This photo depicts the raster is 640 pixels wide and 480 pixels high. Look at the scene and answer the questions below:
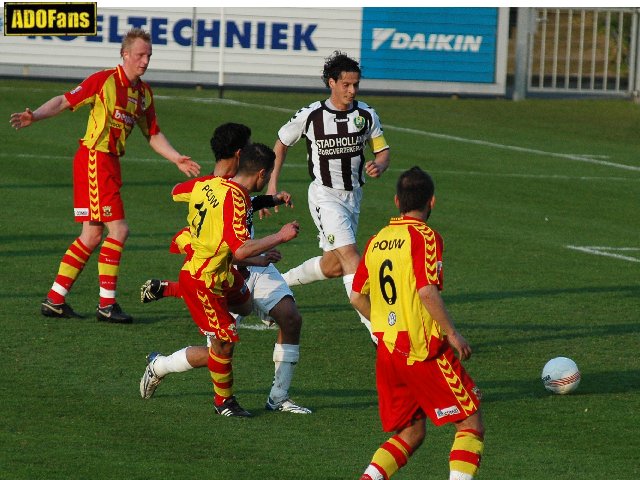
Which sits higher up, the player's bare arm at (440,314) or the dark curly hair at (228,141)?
the dark curly hair at (228,141)

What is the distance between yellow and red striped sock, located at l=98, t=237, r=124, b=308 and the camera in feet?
36.4

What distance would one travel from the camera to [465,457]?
6574 mm

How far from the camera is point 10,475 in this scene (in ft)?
23.1

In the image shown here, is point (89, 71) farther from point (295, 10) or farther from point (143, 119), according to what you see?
point (143, 119)

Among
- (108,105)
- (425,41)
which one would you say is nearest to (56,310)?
(108,105)

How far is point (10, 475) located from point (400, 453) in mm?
2060

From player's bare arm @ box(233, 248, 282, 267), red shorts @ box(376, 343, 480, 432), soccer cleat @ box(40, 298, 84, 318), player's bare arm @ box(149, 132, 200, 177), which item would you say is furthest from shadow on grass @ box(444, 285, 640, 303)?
red shorts @ box(376, 343, 480, 432)

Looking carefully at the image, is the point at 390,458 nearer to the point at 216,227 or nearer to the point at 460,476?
the point at 460,476

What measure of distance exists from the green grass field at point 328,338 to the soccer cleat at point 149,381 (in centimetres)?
9

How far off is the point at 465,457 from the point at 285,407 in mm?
2217

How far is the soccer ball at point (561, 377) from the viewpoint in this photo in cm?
907

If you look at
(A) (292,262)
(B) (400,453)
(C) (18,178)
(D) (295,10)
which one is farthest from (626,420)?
(D) (295,10)

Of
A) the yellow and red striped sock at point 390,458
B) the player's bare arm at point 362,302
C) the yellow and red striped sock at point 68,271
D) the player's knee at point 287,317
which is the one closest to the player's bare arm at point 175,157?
the yellow and red striped sock at point 68,271

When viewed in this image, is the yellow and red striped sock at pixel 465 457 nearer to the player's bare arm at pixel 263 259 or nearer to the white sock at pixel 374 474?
the white sock at pixel 374 474
